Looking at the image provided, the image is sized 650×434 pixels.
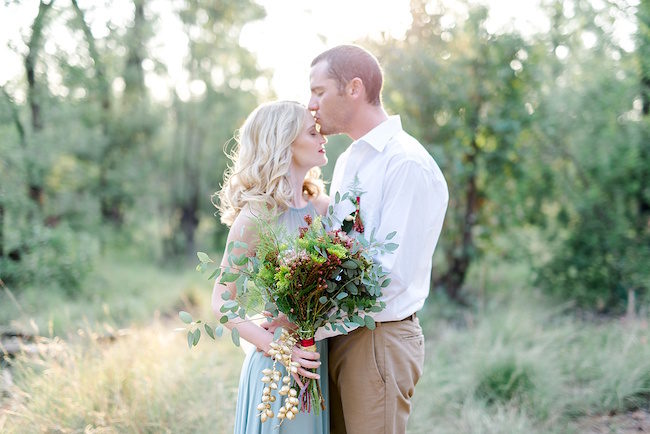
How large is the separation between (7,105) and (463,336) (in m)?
5.69

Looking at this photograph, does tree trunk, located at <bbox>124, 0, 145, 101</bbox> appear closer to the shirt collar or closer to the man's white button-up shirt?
the shirt collar

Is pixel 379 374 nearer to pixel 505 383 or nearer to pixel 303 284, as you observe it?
pixel 303 284

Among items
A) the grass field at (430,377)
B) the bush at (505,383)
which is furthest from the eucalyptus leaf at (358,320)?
the bush at (505,383)

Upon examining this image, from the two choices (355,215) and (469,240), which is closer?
(355,215)

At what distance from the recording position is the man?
8.59 ft

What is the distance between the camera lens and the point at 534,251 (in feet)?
27.3

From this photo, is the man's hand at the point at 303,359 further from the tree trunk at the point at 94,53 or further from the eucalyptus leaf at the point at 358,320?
the tree trunk at the point at 94,53

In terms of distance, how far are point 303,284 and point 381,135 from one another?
963 millimetres

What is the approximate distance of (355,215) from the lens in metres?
2.72

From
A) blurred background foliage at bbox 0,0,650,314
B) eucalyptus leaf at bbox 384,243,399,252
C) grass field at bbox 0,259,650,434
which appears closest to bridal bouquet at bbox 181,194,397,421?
eucalyptus leaf at bbox 384,243,399,252

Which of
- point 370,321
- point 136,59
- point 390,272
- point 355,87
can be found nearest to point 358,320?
point 370,321

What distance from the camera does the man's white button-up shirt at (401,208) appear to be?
260cm

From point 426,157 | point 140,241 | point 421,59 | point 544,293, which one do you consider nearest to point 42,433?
point 426,157

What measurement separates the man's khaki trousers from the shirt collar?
865mm
